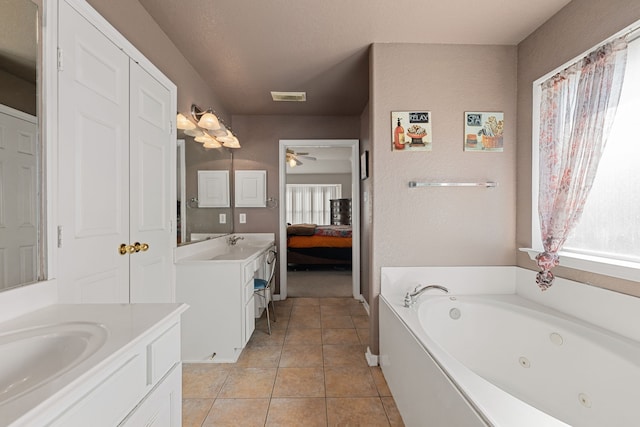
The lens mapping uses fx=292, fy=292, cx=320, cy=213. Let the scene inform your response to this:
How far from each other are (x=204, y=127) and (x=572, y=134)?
2.59 metres

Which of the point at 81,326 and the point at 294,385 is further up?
the point at 81,326

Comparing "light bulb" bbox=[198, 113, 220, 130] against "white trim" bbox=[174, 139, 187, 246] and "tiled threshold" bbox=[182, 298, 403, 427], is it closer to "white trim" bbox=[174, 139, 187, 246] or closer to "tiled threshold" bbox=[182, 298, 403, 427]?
A: "white trim" bbox=[174, 139, 187, 246]

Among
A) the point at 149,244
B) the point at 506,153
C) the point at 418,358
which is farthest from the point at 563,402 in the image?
the point at 149,244

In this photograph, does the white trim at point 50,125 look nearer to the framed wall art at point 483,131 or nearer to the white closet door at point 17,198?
the white closet door at point 17,198

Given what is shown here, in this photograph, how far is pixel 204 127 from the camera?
8.29ft

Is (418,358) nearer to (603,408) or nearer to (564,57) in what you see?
(603,408)

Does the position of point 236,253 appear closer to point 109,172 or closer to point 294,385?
point 294,385

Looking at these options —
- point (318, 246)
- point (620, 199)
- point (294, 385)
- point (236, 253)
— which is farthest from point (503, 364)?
point (318, 246)

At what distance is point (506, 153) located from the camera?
2.17m

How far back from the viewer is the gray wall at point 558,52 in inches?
57.2

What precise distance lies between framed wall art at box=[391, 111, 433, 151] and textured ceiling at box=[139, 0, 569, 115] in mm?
533

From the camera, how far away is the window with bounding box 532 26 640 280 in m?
1.41

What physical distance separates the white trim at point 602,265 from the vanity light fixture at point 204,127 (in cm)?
269

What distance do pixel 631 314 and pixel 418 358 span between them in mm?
1030
